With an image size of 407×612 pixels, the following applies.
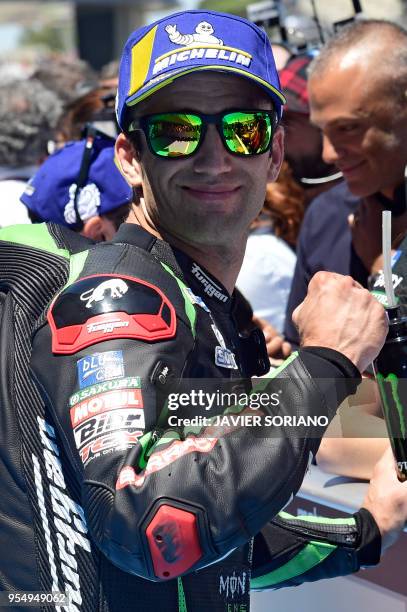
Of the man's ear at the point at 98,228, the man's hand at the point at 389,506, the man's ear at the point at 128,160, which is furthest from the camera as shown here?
the man's ear at the point at 98,228

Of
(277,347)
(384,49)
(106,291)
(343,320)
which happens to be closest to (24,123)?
(384,49)

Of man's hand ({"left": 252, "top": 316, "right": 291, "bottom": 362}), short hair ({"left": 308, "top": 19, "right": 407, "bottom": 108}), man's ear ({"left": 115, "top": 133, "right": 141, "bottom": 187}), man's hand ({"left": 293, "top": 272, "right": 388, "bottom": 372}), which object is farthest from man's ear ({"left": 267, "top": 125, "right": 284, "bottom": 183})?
short hair ({"left": 308, "top": 19, "right": 407, "bottom": 108})

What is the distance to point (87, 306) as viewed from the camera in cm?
156

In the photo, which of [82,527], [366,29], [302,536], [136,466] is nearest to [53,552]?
[82,527]

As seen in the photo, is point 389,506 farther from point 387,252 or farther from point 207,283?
point 387,252

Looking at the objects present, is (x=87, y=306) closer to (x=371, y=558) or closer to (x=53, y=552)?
(x=53, y=552)

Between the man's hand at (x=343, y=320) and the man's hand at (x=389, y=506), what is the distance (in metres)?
0.78

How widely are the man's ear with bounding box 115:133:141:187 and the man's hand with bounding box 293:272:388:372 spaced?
0.53m

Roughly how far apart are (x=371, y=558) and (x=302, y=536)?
175mm

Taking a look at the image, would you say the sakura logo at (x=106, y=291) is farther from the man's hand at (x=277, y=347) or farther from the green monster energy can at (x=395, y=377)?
the man's hand at (x=277, y=347)

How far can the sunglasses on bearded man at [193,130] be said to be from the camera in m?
1.83

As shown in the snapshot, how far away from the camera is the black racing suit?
1443 mm

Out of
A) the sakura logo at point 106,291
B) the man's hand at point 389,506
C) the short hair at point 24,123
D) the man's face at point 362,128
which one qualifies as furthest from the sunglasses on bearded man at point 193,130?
the short hair at point 24,123

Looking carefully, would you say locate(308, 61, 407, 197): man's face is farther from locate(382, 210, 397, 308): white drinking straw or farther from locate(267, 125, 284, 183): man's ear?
locate(382, 210, 397, 308): white drinking straw
